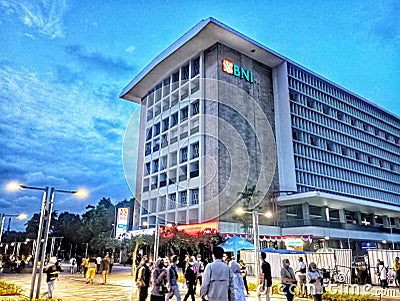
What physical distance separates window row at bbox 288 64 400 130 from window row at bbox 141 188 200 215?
21.2 m

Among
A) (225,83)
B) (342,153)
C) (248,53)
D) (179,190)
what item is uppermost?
(248,53)

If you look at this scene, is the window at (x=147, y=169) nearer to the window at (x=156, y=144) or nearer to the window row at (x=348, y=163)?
the window at (x=156, y=144)

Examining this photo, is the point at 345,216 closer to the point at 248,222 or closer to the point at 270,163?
the point at 270,163

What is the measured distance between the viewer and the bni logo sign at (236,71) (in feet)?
135

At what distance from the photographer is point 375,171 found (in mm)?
56906

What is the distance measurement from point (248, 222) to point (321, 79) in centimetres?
2969

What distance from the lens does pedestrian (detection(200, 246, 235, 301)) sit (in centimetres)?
549

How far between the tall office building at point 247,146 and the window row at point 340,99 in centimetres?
23

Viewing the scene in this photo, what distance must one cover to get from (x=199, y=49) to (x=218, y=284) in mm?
39641

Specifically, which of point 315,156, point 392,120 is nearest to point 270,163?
point 315,156

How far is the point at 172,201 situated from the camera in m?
40.9

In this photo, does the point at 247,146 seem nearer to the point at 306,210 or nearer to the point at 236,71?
the point at 236,71

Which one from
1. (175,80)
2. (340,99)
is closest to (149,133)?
(175,80)

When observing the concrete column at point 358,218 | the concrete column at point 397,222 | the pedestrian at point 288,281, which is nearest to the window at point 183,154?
the concrete column at point 358,218
